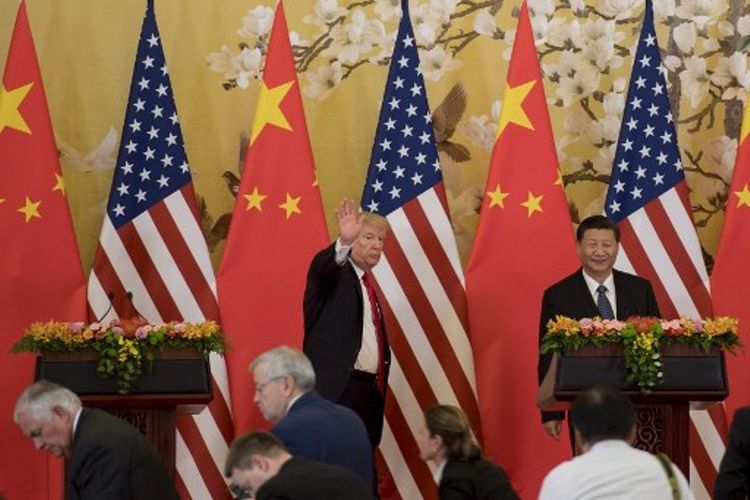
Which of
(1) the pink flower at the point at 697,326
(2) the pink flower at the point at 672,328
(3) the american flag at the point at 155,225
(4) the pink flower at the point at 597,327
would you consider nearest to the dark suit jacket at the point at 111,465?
(4) the pink flower at the point at 597,327

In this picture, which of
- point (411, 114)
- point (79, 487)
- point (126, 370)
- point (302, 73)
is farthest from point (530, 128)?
point (79, 487)

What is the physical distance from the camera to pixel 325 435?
6.00m

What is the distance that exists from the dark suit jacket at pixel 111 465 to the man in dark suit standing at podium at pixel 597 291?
2365mm

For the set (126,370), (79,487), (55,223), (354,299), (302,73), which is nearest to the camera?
(79,487)

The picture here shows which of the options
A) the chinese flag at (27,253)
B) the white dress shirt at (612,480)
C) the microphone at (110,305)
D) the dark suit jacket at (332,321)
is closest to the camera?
the white dress shirt at (612,480)

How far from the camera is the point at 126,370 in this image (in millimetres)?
7500

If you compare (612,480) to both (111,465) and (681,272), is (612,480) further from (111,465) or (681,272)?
(681,272)

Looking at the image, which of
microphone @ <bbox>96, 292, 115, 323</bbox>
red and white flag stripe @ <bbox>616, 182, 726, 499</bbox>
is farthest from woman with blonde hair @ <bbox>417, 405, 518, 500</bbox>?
red and white flag stripe @ <bbox>616, 182, 726, 499</bbox>

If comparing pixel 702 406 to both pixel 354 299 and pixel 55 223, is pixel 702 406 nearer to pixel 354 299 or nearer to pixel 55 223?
pixel 354 299

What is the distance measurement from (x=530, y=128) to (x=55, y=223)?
2.45 metres

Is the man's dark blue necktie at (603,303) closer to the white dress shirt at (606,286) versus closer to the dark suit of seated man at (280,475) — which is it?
the white dress shirt at (606,286)

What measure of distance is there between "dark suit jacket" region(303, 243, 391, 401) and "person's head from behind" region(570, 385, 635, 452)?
117 inches

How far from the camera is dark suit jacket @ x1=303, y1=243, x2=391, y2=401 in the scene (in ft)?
26.0

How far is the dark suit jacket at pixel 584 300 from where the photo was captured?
26.3 ft
